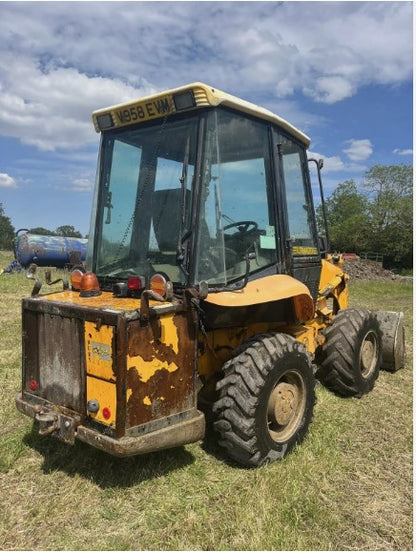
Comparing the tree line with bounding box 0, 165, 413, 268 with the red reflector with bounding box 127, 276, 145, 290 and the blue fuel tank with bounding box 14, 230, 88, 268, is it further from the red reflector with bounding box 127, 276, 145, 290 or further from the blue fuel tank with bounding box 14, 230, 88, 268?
the red reflector with bounding box 127, 276, 145, 290

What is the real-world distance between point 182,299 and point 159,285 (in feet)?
0.68

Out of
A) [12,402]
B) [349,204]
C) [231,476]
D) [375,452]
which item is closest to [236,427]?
[231,476]

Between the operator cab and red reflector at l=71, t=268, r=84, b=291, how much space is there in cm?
20

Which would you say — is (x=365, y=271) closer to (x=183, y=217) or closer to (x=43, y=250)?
(x=43, y=250)

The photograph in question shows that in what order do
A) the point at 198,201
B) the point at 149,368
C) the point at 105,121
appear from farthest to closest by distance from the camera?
the point at 105,121, the point at 198,201, the point at 149,368

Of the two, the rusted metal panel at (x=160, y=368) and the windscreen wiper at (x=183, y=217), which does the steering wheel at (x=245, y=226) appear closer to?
the windscreen wiper at (x=183, y=217)

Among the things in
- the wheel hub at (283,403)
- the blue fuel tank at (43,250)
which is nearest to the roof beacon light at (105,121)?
the wheel hub at (283,403)

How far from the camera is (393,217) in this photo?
41.8 m

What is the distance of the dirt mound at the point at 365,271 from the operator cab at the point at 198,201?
20.8 m

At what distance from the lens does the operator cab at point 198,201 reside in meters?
3.61

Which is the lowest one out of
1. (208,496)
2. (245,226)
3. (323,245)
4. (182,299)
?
(208,496)

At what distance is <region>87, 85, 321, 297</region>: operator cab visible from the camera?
142 inches

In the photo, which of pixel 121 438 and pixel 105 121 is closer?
pixel 121 438

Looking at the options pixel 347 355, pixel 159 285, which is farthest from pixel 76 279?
pixel 347 355
